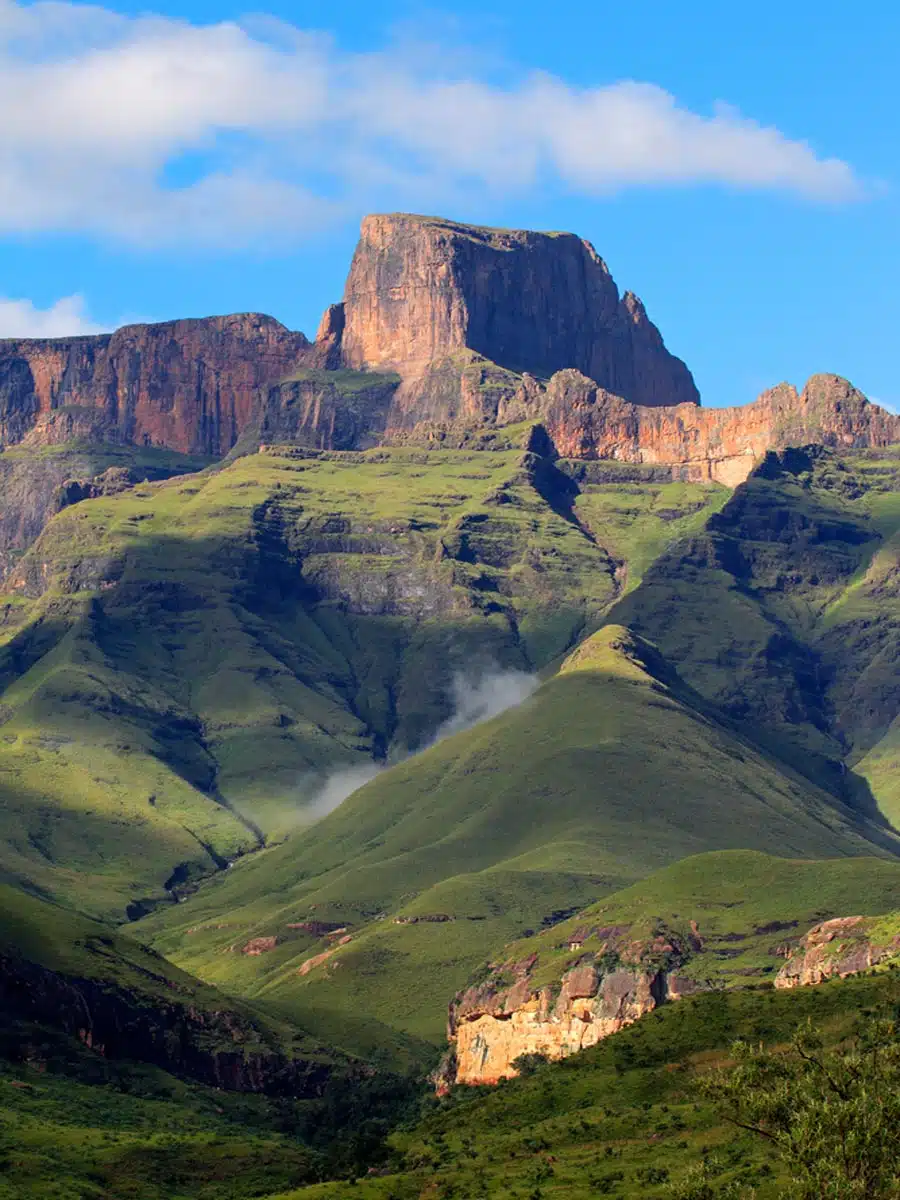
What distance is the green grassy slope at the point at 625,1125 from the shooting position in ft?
480

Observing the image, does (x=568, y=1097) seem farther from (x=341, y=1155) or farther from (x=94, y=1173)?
(x=94, y=1173)

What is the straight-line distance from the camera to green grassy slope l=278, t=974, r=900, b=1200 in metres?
146

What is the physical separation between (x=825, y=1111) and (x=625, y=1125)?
46674 mm

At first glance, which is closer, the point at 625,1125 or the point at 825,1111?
the point at 825,1111

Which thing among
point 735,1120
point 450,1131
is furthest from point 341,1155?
point 735,1120

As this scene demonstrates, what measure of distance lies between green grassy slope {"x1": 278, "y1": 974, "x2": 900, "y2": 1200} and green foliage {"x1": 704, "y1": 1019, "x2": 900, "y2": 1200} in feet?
15.5

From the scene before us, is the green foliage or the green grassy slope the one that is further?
the green grassy slope

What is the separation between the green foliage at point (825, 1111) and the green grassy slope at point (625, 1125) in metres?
4.72

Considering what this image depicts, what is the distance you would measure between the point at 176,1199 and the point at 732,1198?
85066mm

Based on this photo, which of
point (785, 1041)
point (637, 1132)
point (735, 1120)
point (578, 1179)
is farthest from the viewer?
point (785, 1041)

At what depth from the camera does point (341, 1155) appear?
180m

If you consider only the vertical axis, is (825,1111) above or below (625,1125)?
above

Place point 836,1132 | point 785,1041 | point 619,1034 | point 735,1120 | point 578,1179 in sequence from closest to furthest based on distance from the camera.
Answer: point 836,1132 → point 735,1120 → point 578,1179 → point 785,1041 → point 619,1034

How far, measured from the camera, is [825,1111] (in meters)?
117
